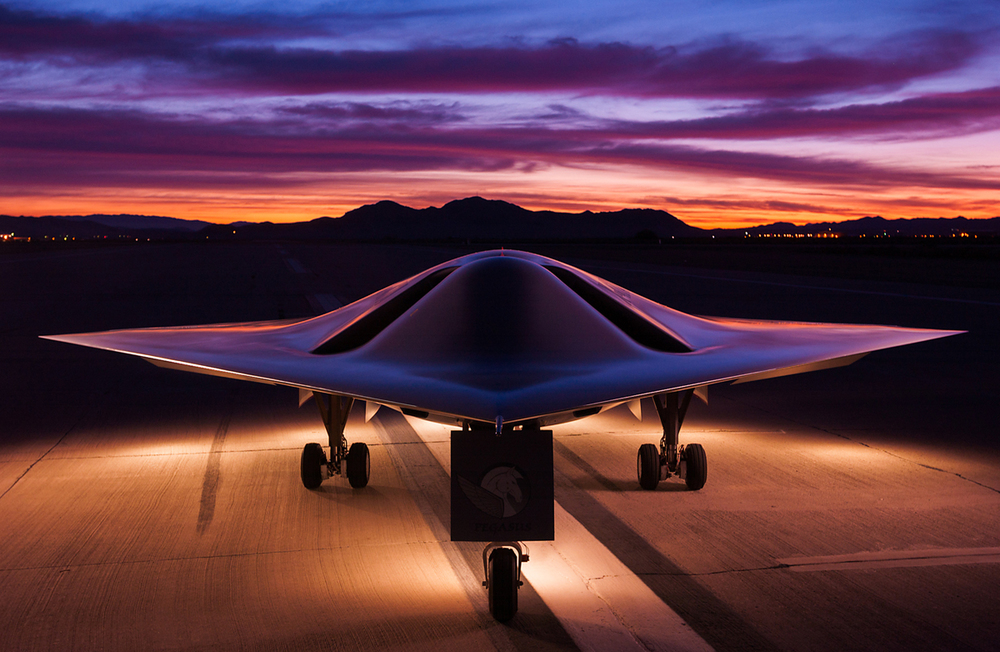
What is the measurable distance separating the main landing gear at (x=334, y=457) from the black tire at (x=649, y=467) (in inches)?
97.5

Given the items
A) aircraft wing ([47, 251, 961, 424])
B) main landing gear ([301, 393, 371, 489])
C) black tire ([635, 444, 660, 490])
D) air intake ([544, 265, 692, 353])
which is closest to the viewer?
aircraft wing ([47, 251, 961, 424])

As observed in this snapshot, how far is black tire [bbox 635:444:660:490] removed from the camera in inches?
291

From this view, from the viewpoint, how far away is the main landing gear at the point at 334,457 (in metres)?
7.30

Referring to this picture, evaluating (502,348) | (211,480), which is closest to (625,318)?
(502,348)

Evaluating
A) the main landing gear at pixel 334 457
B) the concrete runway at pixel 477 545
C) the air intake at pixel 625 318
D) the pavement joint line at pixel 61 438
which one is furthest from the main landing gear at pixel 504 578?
the pavement joint line at pixel 61 438

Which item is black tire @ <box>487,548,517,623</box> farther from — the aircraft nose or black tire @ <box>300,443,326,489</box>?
black tire @ <box>300,443,326,489</box>

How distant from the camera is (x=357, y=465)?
750 cm

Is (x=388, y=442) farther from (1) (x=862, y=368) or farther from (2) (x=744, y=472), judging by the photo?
(1) (x=862, y=368)

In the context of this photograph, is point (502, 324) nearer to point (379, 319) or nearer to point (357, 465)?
point (379, 319)

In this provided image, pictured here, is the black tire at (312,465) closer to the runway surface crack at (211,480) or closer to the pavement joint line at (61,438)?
the runway surface crack at (211,480)

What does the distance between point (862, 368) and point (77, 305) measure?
77.0 feet

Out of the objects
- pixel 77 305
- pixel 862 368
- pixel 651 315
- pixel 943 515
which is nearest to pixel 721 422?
pixel 943 515

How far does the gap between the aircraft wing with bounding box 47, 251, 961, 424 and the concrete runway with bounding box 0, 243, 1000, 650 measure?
1372 mm

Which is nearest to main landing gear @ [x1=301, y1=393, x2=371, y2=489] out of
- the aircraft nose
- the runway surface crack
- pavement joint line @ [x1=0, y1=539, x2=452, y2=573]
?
the runway surface crack
